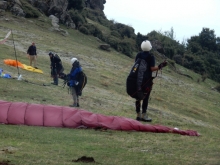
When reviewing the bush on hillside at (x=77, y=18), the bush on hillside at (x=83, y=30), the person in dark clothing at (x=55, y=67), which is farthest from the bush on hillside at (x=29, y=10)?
the person in dark clothing at (x=55, y=67)

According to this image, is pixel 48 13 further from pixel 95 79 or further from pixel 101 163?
pixel 101 163

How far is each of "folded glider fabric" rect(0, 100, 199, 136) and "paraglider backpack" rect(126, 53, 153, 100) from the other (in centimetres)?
88

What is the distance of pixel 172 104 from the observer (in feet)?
90.3

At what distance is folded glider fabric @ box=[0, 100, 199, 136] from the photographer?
32.8 feet

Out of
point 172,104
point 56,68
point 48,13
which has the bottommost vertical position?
point 172,104

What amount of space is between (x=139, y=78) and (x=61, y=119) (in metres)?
2.16

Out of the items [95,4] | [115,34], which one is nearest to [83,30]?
[115,34]

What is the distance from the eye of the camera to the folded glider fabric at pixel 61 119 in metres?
10.0

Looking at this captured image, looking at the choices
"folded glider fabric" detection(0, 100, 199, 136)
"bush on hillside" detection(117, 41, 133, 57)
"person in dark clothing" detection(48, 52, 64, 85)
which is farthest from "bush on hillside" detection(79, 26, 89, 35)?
"folded glider fabric" detection(0, 100, 199, 136)

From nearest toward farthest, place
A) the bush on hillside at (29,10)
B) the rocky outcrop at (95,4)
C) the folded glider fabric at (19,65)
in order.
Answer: the folded glider fabric at (19,65) < the bush on hillside at (29,10) < the rocky outcrop at (95,4)

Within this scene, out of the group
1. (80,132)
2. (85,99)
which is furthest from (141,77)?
(85,99)

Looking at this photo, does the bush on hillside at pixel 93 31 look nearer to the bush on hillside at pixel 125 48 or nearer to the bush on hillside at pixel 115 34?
the bush on hillside at pixel 125 48

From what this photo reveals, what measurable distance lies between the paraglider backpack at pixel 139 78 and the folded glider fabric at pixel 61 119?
34.7 inches

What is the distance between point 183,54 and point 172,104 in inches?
1759
